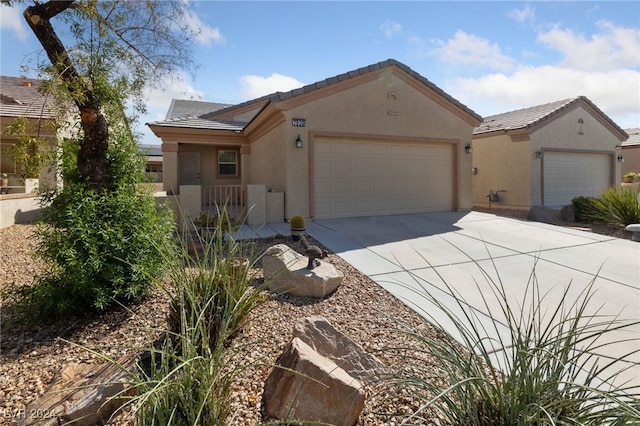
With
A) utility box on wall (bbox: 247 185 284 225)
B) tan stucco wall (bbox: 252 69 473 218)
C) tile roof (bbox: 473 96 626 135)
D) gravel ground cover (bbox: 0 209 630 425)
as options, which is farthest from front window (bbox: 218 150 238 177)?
gravel ground cover (bbox: 0 209 630 425)

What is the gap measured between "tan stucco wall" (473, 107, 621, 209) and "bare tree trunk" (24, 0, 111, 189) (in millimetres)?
15714

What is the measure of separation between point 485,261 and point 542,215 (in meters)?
7.55

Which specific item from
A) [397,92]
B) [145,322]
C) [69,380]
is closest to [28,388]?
[69,380]

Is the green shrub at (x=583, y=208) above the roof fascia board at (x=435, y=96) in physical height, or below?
below

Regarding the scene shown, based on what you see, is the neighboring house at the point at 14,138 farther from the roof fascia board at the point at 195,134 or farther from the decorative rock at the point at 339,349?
the roof fascia board at the point at 195,134

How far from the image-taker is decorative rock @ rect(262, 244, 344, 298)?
4465mm

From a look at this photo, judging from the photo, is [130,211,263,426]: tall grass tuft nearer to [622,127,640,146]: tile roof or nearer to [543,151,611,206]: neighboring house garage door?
[543,151,611,206]: neighboring house garage door

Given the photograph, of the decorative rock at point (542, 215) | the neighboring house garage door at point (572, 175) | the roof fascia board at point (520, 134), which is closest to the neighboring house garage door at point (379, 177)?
the decorative rock at point (542, 215)

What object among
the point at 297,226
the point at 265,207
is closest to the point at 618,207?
the point at 297,226

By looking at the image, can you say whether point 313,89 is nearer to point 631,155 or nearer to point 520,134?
point 520,134

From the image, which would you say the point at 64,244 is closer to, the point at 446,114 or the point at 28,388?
the point at 28,388

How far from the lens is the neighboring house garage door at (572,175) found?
15.1 metres

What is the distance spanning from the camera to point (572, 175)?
1582 centimetres

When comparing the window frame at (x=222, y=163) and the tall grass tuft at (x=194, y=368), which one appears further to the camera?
the window frame at (x=222, y=163)
